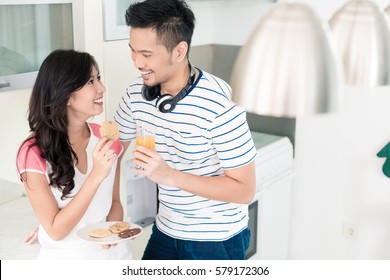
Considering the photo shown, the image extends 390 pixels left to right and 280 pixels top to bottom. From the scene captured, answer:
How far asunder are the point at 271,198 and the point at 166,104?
1346mm

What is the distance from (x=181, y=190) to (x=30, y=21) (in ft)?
2.20

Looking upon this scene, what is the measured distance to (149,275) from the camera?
1573 mm

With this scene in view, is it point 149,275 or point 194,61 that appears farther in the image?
point 194,61

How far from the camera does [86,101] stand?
1498mm

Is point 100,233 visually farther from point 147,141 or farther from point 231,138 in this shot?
point 231,138

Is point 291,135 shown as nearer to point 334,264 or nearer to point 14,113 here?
point 334,264

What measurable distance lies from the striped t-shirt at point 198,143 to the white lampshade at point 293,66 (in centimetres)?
79

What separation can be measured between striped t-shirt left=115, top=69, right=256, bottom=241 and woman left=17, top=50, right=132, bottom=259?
7.4 inches

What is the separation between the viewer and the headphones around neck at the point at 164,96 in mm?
1565

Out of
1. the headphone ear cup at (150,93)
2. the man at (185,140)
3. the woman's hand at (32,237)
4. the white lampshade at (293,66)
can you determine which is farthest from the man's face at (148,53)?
the white lampshade at (293,66)

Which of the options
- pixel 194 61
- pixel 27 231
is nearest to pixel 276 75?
pixel 27 231

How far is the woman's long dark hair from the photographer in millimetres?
1451

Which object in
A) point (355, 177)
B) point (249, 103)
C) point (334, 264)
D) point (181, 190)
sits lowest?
point (355, 177)

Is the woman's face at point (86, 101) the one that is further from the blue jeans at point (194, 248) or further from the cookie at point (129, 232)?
the blue jeans at point (194, 248)
